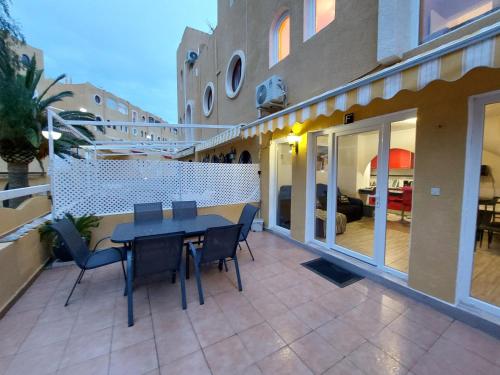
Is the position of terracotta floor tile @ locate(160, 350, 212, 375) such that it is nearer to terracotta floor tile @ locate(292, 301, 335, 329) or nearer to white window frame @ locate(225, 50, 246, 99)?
terracotta floor tile @ locate(292, 301, 335, 329)

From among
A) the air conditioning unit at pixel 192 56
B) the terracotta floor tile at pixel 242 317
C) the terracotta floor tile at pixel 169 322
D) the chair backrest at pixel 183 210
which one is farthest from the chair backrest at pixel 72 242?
the air conditioning unit at pixel 192 56

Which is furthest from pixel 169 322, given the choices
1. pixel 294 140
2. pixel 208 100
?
pixel 208 100

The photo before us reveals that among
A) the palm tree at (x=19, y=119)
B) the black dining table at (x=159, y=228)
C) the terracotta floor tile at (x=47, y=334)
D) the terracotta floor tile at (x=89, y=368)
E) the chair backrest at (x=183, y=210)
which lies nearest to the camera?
the terracotta floor tile at (x=89, y=368)

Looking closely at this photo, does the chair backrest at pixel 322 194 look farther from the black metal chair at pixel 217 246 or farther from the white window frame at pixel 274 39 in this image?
the white window frame at pixel 274 39

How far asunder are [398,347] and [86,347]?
3777mm

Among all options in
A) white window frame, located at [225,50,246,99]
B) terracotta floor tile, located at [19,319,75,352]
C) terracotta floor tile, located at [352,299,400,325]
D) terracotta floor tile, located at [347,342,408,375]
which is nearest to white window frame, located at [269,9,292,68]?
white window frame, located at [225,50,246,99]

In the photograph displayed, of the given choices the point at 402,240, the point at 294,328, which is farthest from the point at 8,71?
the point at 402,240

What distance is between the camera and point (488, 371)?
2330mm

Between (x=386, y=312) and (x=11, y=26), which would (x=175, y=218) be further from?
(x=11, y=26)

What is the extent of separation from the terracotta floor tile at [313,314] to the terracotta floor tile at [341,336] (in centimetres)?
9

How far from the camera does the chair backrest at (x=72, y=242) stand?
3391 millimetres

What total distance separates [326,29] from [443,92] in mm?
3242

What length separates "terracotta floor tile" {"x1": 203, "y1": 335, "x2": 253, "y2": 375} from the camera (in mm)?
2344

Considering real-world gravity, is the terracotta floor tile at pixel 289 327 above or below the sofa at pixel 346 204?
below
